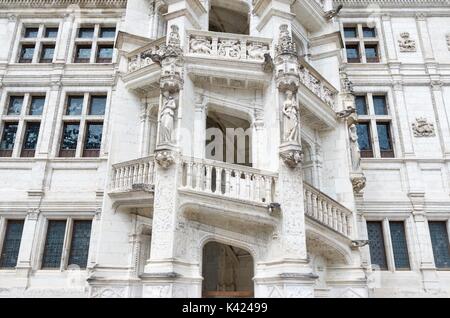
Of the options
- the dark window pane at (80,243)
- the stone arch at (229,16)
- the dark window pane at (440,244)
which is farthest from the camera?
the dark window pane at (440,244)

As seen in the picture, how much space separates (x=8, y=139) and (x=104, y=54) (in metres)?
4.77

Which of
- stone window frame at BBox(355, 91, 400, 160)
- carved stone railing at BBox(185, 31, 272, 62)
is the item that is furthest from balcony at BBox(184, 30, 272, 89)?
stone window frame at BBox(355, 91, 400, 160)

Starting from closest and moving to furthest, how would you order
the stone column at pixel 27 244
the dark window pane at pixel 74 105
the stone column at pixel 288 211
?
the stone column at pixel 288 211 < the stone column at pixel 27 244 < the dark window pane at pixel 74 105

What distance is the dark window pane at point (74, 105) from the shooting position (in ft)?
44.5

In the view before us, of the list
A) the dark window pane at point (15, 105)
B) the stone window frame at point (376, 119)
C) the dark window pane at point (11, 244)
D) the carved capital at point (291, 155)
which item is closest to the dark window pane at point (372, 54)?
the stone window frame at point (376, 119)

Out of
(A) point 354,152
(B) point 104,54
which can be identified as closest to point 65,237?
(B) point 104,54

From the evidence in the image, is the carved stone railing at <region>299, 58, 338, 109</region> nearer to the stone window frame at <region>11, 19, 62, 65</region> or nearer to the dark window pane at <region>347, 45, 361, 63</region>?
the dark window pane at <region>347, 45, 361, 63</region>

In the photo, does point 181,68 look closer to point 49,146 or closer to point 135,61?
point 135,61

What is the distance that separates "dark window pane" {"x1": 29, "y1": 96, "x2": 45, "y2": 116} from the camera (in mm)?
13645

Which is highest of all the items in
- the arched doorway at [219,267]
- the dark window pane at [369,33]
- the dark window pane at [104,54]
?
the dark window pane at [369,33]

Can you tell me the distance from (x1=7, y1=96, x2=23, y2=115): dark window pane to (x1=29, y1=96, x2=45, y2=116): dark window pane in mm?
445

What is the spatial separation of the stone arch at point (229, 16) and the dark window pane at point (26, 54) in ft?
24.1

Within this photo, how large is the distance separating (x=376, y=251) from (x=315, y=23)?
26.1 feet

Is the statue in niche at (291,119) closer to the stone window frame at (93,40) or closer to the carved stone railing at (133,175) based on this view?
the carved stone railing at (133,175)
